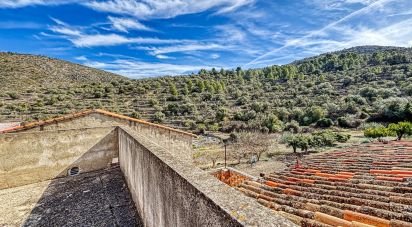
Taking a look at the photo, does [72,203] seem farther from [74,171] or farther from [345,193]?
[345,193]

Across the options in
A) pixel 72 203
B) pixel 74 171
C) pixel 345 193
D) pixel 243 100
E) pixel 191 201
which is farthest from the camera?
pixel 243 100

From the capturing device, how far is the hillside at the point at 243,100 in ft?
120

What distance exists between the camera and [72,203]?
233 inches

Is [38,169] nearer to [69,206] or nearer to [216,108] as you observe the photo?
[69,206]

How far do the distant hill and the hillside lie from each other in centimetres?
38

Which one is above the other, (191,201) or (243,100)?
(243,100)

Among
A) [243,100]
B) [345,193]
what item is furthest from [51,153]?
[243,100]

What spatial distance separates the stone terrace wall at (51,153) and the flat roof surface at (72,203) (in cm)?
31

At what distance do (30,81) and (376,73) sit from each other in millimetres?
65584

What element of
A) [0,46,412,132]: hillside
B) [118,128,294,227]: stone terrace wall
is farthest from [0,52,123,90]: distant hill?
[118,128,294,227]: stone terrace wall

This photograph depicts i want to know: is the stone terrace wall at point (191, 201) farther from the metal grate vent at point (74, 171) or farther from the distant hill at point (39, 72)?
the distant hill at point (39, 72)

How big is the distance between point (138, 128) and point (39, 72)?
46801 millimetres

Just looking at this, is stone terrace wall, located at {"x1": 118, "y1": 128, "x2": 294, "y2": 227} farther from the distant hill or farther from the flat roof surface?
the distant hill

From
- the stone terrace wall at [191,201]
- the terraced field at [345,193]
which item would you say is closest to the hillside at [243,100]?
the terraced field at [345,193]
